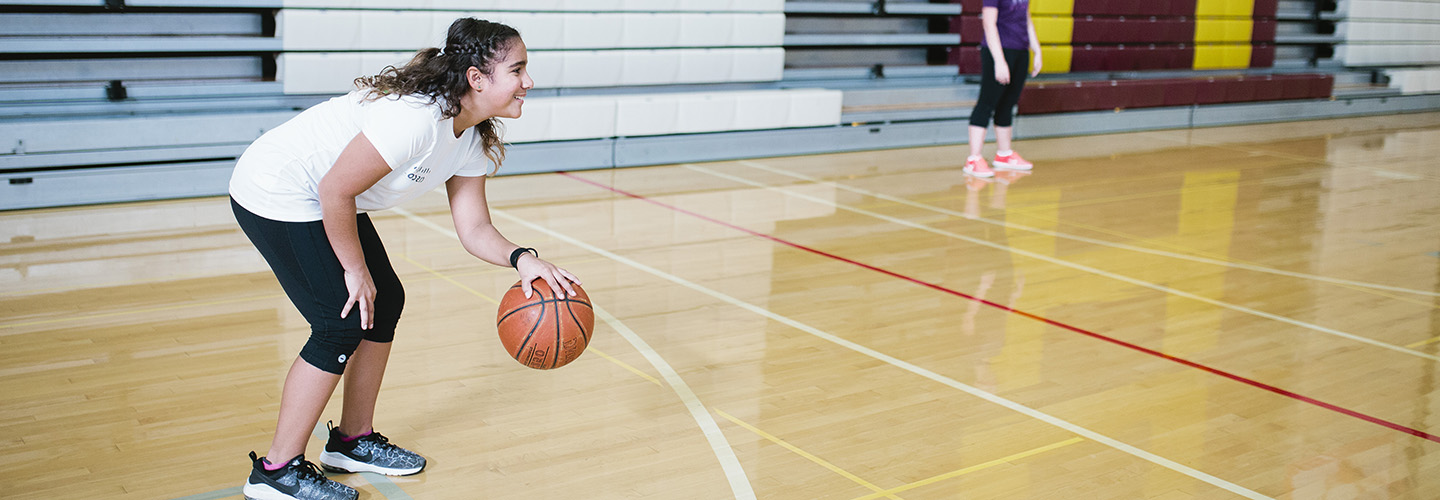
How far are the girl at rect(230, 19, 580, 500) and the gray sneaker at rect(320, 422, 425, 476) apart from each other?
14 cm

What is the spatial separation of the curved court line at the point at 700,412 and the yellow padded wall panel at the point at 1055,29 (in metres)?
5.81

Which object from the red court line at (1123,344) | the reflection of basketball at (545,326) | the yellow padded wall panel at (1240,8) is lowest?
the red court line at (1123,344)

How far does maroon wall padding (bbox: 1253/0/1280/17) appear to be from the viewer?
32.2 ft

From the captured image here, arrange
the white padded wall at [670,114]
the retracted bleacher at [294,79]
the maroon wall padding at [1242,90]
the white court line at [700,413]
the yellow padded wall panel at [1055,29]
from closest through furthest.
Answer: the white court line at [700,413] → the retracted bleacher at [294,79] → the white padded wall at [670,114] → the yellow padded wall panel at [1055,29] → the maroon wall padding at [1242,90]

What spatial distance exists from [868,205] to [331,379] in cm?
357

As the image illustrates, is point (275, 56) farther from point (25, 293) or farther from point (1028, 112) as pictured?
point (1028, 112)

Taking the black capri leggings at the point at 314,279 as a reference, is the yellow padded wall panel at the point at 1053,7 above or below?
above

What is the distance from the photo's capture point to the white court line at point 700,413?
88.1 inches

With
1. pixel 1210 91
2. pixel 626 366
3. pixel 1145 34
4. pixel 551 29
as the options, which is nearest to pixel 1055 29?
pixel 1145 34

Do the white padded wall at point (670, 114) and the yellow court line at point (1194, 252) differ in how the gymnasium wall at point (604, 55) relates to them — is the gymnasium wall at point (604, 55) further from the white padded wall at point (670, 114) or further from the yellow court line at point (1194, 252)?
the yellow court line at point (1194, 252)

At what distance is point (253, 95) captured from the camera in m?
5.32

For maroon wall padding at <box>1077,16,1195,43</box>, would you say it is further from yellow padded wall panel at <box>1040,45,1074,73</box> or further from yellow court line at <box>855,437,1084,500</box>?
yellow court line at <box>855,437,1084,500</box>

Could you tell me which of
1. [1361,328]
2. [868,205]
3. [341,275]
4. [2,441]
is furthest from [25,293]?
[1361,328]

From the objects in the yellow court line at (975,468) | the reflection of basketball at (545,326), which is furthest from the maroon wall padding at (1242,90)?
the reflection of basketball at (545,326)
